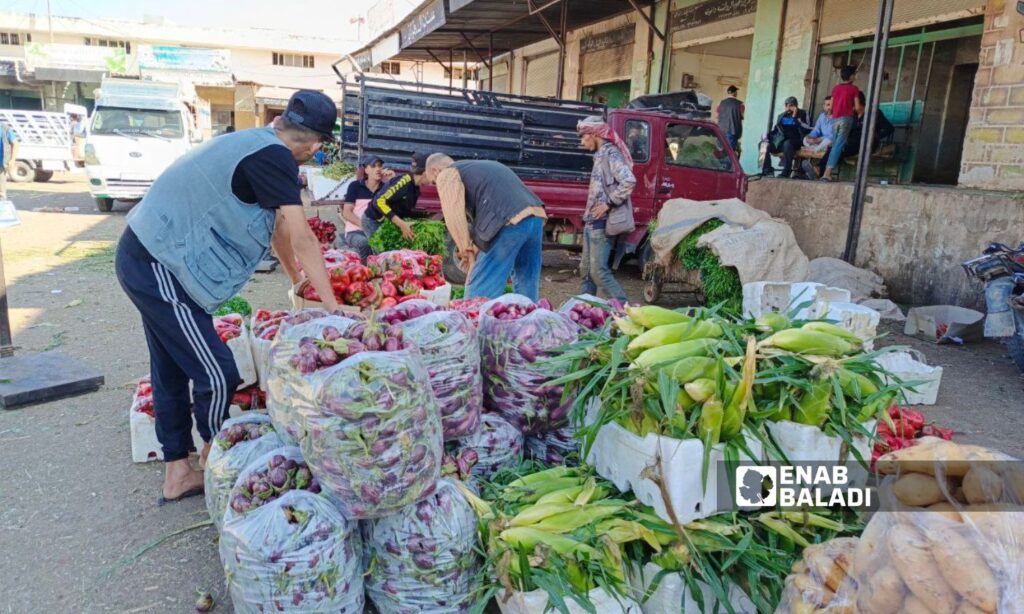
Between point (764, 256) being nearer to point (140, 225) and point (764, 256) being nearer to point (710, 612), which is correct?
point (710, 612)

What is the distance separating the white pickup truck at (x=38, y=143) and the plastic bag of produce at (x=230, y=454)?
83.9ft

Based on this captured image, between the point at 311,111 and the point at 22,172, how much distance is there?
85.6ft

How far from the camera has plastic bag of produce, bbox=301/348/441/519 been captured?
7.43ft

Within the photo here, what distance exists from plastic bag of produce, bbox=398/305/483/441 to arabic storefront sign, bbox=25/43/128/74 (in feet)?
147

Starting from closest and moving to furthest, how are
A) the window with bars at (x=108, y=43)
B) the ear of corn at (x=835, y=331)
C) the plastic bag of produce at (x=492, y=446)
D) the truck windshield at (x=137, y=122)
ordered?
the ear of corn at (x=835, y=331), the plastic bag of produce at (x=492, y=446), the truck windshield at (x=137, y=122), the window with bars at (x=108, y=43)

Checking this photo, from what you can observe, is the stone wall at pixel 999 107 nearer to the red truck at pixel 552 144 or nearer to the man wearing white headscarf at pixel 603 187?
the red truck at pixel 552 144

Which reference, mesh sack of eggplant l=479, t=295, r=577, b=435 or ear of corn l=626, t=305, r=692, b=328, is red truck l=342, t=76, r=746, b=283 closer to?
mesh sack of eggplant l=479, t=295, r=577, b=435

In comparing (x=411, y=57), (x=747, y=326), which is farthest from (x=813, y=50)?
(x=411, y=57)

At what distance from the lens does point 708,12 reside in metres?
13.5

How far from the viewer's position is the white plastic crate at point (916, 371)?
501 centimetres

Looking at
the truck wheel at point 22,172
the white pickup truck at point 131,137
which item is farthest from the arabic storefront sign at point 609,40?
the truck wheel at point 22,172

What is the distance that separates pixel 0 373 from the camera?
4.83 metres

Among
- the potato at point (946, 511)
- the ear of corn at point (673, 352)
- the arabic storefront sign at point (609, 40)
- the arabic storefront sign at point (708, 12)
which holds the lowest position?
the potato at point (946, 511)

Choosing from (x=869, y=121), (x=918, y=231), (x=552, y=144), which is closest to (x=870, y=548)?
(x=918, y=231)
